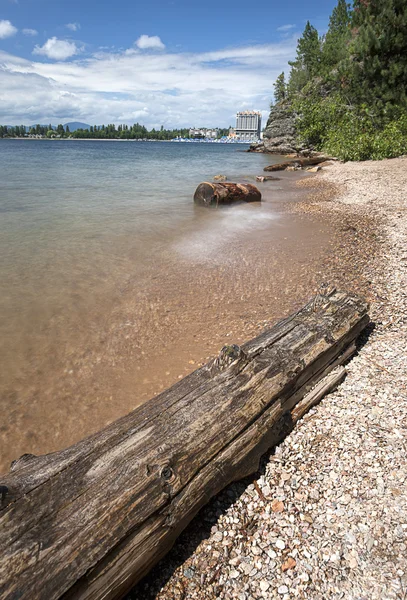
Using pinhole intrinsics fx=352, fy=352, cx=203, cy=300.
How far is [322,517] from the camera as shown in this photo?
8.70 ft

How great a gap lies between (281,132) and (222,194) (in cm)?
5020

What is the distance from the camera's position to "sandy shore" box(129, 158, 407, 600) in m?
2.29

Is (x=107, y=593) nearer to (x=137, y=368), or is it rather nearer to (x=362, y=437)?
(x=362, y=437)

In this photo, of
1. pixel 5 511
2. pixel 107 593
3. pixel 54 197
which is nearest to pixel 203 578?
pixel 107 593

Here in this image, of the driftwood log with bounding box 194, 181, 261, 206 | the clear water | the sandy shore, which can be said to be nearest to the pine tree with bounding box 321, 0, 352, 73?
the driftwood log with bounding box 194, 181, 261, 206

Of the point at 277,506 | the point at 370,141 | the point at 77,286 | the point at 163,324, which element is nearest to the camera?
the point at 277,506

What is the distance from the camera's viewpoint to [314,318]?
435 centimetres

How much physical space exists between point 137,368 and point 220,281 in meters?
3.08

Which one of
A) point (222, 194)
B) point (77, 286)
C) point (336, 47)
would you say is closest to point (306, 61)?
point (336, 47)

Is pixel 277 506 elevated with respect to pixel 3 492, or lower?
lower

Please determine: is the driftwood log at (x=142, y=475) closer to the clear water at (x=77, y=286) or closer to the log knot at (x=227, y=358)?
the log knot at (x=227, y=358)

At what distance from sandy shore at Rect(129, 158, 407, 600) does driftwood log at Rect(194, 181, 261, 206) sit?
1184cm

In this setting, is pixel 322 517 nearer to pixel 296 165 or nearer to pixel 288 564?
pixel 288 564

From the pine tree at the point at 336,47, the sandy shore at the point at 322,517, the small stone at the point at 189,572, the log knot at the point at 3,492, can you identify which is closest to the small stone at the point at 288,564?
the sandy shore at the point at 322,517
